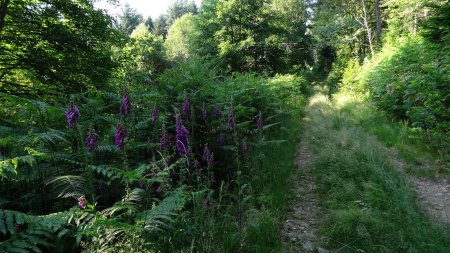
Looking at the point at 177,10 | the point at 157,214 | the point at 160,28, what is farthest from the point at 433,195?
the point at 177,10

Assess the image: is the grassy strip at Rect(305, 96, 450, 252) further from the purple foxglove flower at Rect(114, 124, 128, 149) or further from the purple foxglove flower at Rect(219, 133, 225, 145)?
the purple foxglove flower at Rect(114, 124, 128, 149)

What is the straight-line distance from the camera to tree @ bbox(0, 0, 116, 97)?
28.2 feet

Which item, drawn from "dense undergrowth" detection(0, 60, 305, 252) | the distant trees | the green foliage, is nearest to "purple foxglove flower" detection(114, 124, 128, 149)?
"dense undergrowth" detection(0, 60, 305, 252)

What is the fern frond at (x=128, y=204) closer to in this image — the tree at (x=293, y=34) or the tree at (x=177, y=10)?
the tree at (x=293, y=34)

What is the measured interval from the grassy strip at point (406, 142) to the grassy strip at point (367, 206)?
0.96 m

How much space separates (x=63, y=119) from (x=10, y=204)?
1.46 m

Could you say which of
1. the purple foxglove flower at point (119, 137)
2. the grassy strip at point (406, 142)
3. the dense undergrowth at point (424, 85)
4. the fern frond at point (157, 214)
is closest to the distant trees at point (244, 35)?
the dense undergrowth at point (424, 85)

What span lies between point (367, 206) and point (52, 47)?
369 inches

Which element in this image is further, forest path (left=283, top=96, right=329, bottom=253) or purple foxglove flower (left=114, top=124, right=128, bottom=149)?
forest path (left=283, top=96, right=329, bottom=253)

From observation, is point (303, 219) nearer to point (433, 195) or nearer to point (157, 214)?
point (433, 195)

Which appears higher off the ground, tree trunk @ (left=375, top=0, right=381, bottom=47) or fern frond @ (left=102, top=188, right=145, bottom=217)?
tree trunk @ (left=375, top=0, right=381, bottom=47)

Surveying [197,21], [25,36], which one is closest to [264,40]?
[197,21]

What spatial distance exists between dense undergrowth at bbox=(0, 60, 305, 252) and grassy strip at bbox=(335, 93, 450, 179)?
2800 mm

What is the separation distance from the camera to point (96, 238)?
2477 mm
